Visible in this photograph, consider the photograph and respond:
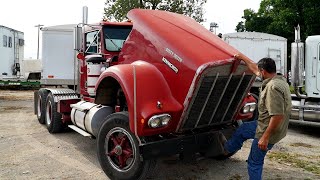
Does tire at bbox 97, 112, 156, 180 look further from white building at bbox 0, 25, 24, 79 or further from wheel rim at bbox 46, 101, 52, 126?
white building at bbox 0, 25, 24, 79

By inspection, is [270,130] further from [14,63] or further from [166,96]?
[14,63]

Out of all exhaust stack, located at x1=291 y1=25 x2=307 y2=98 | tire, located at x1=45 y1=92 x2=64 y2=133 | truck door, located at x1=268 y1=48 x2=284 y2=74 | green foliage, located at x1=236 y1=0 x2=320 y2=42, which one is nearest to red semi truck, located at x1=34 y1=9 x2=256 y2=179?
tire, located at x1=45 y1=92 x2=64 y2=133

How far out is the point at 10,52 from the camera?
20.6 m

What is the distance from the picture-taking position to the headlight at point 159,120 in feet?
15.2

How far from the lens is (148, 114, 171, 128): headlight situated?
4.64m

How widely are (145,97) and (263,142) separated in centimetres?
162

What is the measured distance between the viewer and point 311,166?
6.34 m

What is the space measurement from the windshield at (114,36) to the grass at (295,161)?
368 cm

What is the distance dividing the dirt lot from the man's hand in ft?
4.15

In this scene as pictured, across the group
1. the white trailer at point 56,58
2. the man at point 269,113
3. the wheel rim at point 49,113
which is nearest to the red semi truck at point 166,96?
the man at point 269,113

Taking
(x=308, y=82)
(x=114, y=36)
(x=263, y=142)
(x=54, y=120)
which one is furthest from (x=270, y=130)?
(x=308, y=82)

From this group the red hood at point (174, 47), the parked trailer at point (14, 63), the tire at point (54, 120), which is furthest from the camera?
the parked trailer at point (14, 63)

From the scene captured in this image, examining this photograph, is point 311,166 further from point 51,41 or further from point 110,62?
point 51,41

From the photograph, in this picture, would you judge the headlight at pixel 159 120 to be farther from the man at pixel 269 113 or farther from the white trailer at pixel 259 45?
the white trailer at pixel 259 45
